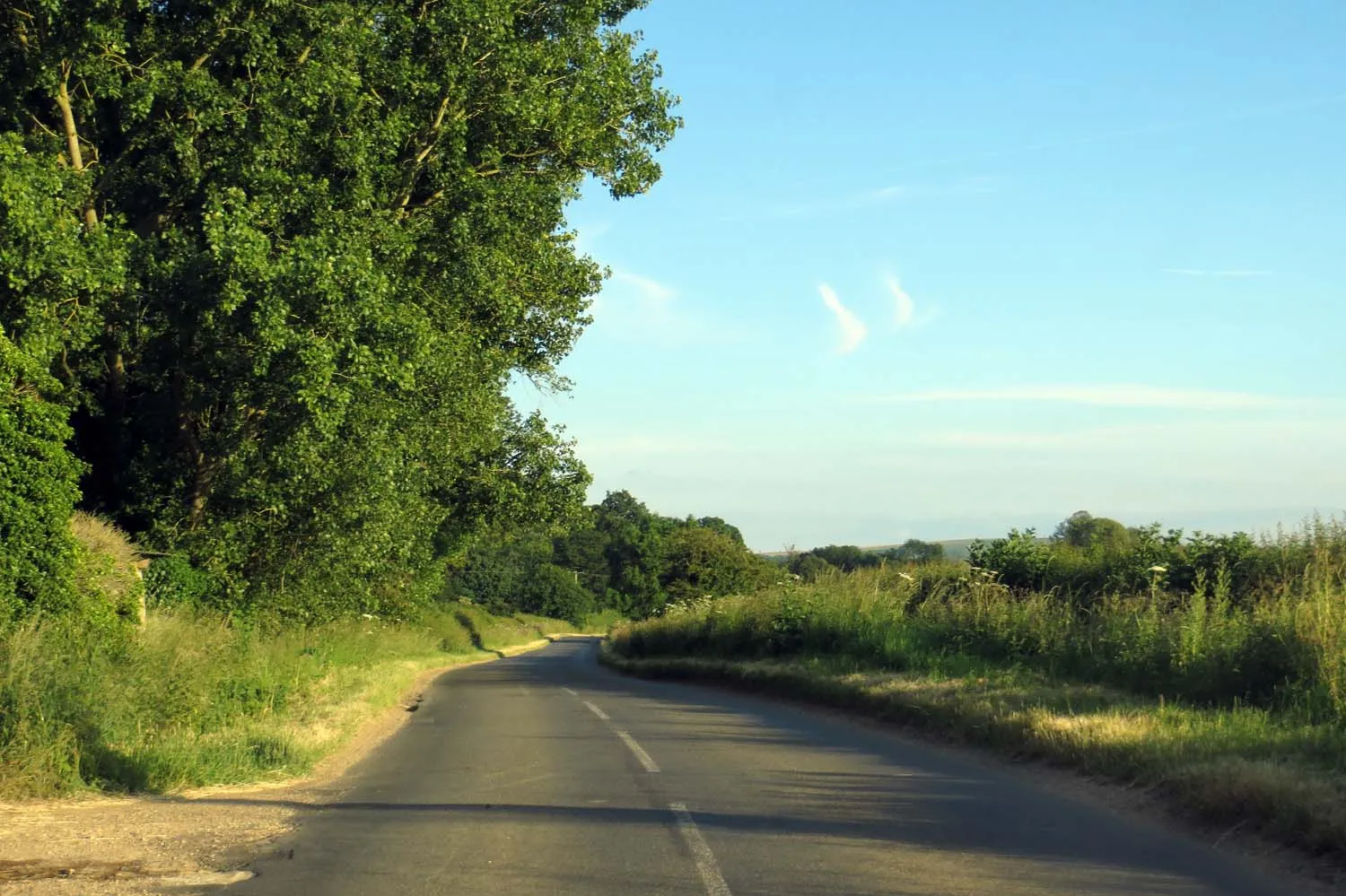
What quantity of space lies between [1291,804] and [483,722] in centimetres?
1296

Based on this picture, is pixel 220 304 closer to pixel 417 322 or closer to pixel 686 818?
pixel 417 322

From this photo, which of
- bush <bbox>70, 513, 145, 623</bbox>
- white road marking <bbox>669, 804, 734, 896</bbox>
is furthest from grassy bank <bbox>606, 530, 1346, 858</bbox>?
bush <bbox>70, 513, 145, 623</bbox>

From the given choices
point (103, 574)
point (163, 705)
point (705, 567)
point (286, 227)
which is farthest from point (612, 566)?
point (163, 705)

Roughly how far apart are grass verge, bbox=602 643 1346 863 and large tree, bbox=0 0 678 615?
949 cm

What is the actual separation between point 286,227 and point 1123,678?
14.5 meters

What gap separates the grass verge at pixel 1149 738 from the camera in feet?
28.7

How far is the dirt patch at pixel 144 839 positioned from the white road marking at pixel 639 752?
3173mm

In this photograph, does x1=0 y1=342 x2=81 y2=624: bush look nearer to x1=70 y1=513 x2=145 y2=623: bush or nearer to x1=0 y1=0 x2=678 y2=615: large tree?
x1=70 y1=513 x2=145 y2=623: bush

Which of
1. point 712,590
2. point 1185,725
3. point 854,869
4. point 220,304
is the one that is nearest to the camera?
point 854,869

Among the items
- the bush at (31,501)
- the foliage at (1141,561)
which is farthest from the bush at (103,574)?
the foliage at (1141,561)

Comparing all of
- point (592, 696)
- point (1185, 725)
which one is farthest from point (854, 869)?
point (592, 696)

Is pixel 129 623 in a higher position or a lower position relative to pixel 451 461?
lower

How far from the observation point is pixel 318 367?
1784 centimetres

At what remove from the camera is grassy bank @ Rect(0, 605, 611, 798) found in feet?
37.0
